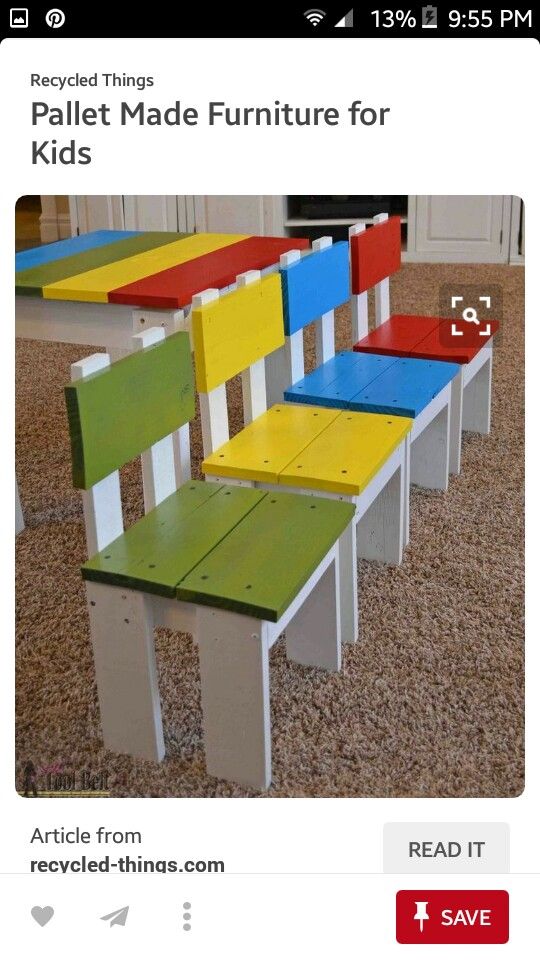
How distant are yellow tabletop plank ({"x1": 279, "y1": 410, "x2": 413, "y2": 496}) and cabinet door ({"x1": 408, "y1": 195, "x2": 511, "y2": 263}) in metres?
1.86

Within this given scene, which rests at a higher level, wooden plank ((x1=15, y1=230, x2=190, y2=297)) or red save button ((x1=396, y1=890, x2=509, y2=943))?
wooden plank ((x1=15, y1=230, x2=190, y2=297))

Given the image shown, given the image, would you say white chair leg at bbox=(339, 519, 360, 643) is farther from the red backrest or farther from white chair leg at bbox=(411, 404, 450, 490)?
the red backrest

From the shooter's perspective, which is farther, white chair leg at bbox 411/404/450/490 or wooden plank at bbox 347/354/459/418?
white chair leg at bbox 411/404/450/490

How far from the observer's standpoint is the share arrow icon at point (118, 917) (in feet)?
2.00

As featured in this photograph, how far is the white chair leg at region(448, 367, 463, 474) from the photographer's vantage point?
1.38 m

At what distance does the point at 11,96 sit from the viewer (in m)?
0.74

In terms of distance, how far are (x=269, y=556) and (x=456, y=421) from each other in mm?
681

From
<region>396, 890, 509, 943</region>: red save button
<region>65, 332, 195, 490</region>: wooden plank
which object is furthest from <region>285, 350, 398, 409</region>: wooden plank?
<region>396, 890, 509, 943</region>: red save button

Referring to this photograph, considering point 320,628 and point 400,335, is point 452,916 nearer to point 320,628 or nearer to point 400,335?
point 320,628

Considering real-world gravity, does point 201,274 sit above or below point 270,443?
above

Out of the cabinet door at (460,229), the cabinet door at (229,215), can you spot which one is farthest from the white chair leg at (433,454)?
the cabinet door at (229,215)

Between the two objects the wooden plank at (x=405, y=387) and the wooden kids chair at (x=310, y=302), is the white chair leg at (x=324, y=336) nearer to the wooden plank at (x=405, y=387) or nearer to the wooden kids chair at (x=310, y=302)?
the wooden kids chair at (x=310, y=302)
